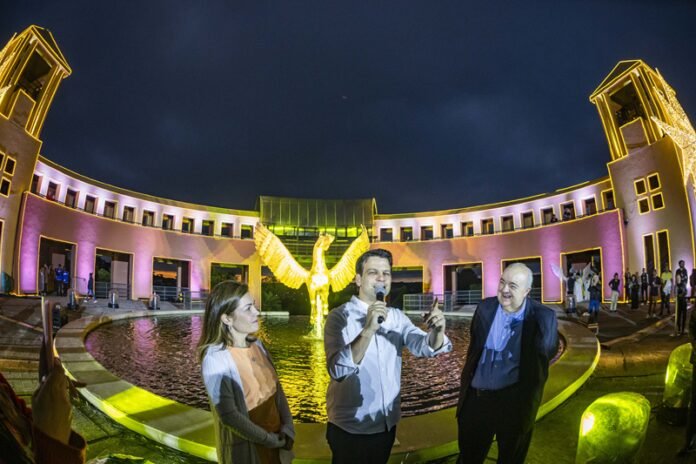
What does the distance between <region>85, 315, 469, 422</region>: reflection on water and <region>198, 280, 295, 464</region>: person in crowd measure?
2.26 meters

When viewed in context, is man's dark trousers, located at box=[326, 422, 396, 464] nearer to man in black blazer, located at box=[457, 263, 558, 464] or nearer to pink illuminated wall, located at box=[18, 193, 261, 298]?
man in black blazer, located at box=[457, 263, 558, 464]

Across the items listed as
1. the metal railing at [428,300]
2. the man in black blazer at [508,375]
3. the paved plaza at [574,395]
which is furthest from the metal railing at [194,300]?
the man in black blazer at [508,375]

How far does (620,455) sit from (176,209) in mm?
32499

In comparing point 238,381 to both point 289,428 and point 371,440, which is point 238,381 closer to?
point 289,428

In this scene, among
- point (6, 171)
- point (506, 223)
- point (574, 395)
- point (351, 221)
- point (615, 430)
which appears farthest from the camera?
point (351, 221)

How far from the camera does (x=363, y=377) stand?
2268 millimetres

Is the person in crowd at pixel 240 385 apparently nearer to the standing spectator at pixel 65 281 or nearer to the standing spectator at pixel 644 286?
the standing spectator at pixel 644 286

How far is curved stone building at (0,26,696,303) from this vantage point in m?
19.8

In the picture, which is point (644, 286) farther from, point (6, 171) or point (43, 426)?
point (6, 171)

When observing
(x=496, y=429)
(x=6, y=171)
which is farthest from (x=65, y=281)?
(x=496, y=429)

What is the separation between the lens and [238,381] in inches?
82.5

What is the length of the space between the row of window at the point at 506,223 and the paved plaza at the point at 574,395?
59.0 feet

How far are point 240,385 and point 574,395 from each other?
178 inches

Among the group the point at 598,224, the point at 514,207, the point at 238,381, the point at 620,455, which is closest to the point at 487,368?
the point at 620,455
